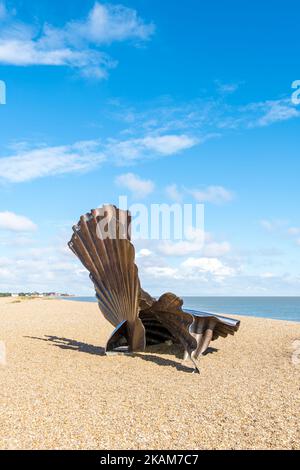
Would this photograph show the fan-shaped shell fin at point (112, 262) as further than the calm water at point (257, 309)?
No

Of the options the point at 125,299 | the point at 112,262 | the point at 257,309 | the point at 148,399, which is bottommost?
the point at 257,309

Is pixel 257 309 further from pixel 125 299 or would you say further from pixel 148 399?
pixel 148 399

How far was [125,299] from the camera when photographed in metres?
11.1

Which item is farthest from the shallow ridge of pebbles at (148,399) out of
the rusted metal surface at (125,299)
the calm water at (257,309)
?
the calm water at (257,309)

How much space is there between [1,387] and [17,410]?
1.63m

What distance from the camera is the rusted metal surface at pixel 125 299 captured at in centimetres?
1059

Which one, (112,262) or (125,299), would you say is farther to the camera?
(112,262)

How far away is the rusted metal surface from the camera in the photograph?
10.6 metres

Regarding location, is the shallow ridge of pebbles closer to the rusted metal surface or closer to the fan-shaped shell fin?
the rusted metal surface

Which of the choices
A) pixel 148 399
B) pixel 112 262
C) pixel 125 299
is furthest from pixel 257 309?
pixel 148 399

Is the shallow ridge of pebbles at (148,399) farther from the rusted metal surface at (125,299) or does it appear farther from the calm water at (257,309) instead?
the calm water at (257,309)

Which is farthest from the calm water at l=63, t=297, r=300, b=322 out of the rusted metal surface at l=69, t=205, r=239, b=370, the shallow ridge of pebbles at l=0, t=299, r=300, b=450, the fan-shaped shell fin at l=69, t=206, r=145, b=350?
the shallow ridge of pebbles at l=0, t=299, r=300, b=450

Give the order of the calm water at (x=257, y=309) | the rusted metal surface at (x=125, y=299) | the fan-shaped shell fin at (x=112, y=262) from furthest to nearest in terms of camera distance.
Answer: the calm water at (x=257, y=309), the fan-shaped shell fin at (x=112, y=262), the rusted metal surface at (x=125, y=299)
